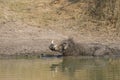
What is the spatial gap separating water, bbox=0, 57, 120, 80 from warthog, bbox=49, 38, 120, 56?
483 millimetres

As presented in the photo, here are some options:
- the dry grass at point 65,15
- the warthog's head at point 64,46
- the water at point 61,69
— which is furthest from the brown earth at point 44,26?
the water at point 61,69

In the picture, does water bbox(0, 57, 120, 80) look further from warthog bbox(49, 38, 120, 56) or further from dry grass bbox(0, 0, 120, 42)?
dry grass bbox(0, 0, 120, 42)

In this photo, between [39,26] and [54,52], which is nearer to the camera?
[54,52]

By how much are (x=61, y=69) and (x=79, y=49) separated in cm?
412

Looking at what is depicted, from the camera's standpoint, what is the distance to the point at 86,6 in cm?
3156

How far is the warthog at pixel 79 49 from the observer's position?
87.4ft

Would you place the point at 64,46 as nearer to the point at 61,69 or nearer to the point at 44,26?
the point at 44,26

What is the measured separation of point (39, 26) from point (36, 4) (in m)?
2.58

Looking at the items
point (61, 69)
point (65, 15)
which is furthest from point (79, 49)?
point (65, 15)

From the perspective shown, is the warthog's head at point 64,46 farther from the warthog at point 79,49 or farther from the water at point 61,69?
the water at point 61,69

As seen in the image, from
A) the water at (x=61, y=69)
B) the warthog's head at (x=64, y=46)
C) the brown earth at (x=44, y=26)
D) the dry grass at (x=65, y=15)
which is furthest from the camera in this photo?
the dry grass at (x=65, y=15)

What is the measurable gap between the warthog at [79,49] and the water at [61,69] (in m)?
0.48

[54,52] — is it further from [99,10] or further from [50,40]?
[99,10]

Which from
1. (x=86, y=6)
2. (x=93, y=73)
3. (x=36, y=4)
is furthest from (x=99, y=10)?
(x=93, y=73)
